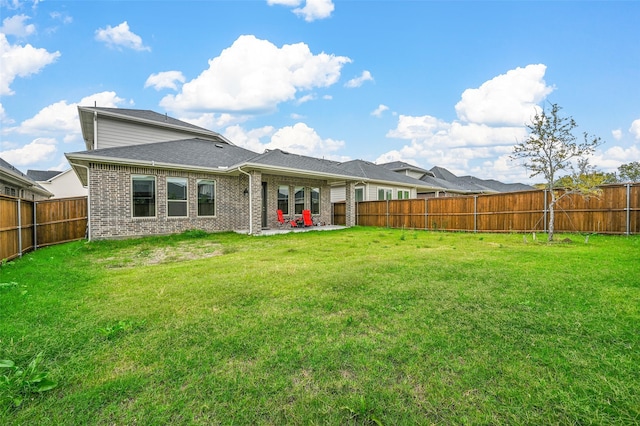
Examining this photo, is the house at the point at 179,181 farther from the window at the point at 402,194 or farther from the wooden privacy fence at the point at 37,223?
the window at the point at 402,194

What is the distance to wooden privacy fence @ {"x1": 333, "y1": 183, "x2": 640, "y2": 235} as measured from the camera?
9727 millimetres

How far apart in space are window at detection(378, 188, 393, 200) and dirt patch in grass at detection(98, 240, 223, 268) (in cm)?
1396

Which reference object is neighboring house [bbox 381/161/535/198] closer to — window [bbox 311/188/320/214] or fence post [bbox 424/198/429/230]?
fence post [bbox 424/198/429/230]

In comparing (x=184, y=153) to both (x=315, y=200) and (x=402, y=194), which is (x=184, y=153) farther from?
(x=402, y=194)

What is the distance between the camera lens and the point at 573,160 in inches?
366

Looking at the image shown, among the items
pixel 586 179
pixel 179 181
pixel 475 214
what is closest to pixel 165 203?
pixel 179 181

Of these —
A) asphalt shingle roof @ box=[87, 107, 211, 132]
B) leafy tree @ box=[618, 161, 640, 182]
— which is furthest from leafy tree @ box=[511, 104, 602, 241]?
leafy tree @ box=[618, 161, 640, 182]

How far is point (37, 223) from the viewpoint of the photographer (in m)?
10.3

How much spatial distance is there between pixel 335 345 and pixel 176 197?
11.6 m

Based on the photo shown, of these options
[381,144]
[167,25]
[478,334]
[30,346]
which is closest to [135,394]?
[30,346]

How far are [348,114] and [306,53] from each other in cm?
516

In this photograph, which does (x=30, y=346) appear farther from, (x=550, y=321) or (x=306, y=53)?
(x=306, y=53)

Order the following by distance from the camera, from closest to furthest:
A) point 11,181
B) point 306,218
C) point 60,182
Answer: point 11,181 < point 306,218 < point 60,182

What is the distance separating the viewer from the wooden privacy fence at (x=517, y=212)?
9727 mm
